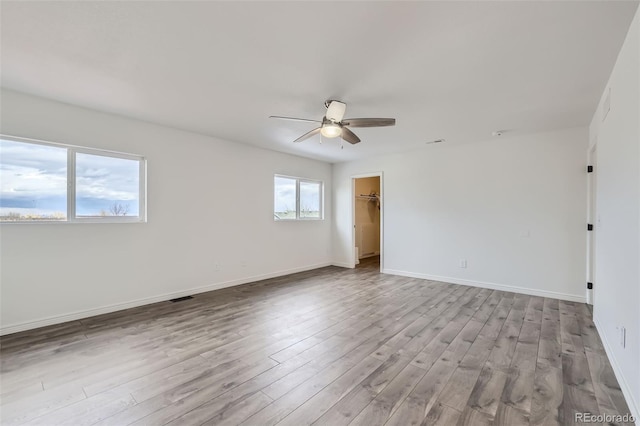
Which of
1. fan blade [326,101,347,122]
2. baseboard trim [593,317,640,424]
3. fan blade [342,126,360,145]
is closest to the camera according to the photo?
baseboard trim [593,317,640,424]

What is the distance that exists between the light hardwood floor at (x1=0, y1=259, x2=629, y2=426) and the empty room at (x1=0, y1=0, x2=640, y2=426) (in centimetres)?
2

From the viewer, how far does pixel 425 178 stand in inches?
212

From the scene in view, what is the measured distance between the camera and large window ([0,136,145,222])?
2930 millimetres

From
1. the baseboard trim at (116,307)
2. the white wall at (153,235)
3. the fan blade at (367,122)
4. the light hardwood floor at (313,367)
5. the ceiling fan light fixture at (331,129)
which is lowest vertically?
the light hardwood floor at (313,367)

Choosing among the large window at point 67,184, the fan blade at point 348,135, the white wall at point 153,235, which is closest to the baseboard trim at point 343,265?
the white wall at point 153,235

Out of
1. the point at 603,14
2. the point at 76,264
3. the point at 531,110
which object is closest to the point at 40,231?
the point at 76,264

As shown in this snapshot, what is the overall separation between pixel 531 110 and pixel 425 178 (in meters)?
2.18

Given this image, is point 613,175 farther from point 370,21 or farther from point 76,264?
point 76,264

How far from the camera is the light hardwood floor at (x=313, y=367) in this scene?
176 cm

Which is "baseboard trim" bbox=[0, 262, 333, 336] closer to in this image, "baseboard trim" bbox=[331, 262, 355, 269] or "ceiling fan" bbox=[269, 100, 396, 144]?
"baseboard trim" bbox=[331, 262, 355, 269]

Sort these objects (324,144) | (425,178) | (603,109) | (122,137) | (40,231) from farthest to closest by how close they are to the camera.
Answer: (425,178) < (324,144) < (122,137) < (40,231) < (603,109)

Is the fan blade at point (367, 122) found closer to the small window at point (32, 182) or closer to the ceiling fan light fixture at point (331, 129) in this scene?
the ceiling fan light fixture at point (331, 129)

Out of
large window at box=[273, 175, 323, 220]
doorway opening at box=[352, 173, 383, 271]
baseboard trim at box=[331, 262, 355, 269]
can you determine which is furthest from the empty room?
doorway opening at box=[352, 173, 383, 271]

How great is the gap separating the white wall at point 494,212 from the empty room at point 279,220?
3 centimetres
